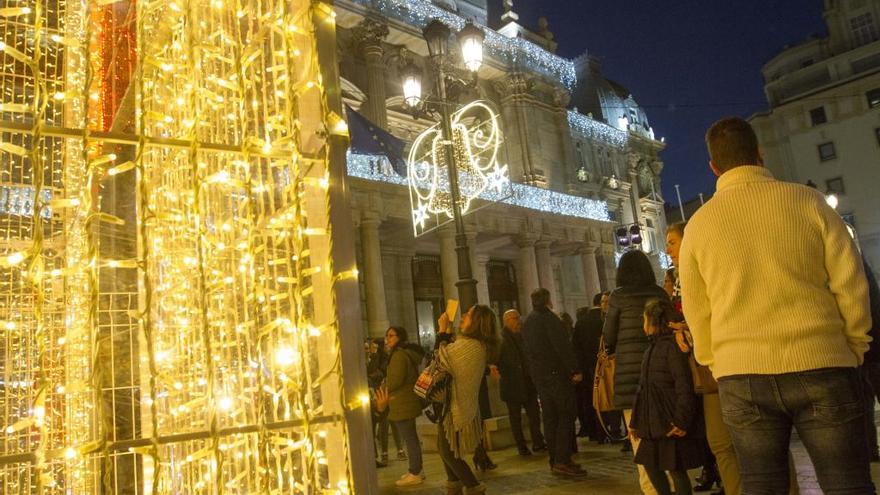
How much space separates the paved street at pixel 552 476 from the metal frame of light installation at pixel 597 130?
28196 millimetres

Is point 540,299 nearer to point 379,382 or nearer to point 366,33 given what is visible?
point 379,382

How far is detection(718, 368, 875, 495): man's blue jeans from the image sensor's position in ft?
8.21

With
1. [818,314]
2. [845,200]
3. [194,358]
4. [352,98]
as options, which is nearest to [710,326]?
[818,314]

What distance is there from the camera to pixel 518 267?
28000 millimetres

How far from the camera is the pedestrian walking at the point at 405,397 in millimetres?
7488

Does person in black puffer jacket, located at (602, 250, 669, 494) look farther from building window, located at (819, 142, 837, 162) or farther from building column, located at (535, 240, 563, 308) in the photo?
building window, located at (819, 142, 837, 162)

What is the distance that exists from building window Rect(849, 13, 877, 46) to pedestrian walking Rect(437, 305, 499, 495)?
5468cm

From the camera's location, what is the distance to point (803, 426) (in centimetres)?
256

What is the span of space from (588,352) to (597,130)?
30171mm

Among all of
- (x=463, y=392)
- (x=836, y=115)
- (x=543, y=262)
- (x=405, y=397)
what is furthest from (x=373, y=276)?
(x=836, y=115)

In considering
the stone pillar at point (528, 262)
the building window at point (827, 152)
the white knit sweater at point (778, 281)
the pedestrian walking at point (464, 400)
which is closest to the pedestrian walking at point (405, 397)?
the pedestrian walking at point (464, 400)

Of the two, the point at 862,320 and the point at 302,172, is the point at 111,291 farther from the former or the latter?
the point at 862,320

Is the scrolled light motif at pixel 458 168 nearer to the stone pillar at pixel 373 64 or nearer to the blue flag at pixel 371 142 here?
the blue flag at pixel 371 142

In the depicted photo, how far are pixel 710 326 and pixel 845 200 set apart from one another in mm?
52193
